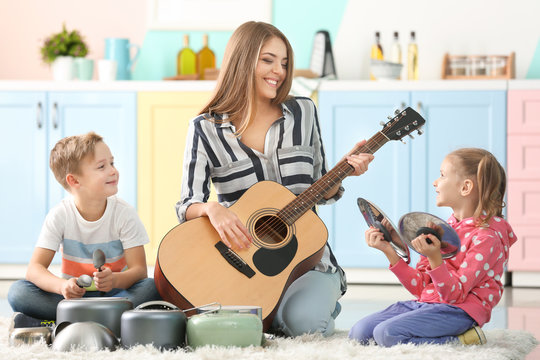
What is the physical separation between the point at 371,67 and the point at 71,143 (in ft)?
6.84

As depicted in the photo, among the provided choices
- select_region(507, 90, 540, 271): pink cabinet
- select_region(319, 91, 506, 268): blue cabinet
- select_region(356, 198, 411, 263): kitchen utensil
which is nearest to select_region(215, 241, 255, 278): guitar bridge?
select_region(356, 198, 411, 263): kitchen utensil

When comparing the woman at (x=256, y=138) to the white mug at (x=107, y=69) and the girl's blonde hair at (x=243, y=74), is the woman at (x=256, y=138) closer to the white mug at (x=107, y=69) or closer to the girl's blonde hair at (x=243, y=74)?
the girl's blonde hair at (x=243, y=74)

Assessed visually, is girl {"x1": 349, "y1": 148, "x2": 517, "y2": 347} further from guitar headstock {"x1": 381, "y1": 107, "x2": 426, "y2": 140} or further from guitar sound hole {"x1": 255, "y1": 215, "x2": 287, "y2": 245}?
guitar sound hole {"x1": 255, "y1": 215, "x2": 287, "y2": 245}

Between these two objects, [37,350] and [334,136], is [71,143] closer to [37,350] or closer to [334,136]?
[37,350]

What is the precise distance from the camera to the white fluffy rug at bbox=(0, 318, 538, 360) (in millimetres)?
1744

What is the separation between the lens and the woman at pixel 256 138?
233 centimetres

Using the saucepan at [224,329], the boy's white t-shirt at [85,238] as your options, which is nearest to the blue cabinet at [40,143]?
the boy's white t-shirt at [85,238]

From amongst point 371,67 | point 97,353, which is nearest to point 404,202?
point 371,67

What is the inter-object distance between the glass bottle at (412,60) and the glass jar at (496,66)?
0.38m

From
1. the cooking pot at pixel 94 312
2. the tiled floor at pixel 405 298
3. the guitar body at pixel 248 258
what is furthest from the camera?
the tiled floor at pixel 405 298

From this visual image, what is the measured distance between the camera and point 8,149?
13.7ft

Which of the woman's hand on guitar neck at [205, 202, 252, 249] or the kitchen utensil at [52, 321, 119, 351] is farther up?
the woman's hand on guitar neck at [205, 202, 252, 249]

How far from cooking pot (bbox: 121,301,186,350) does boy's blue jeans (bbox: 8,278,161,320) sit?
18.2 inches

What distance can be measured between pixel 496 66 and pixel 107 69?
6.77 ft
